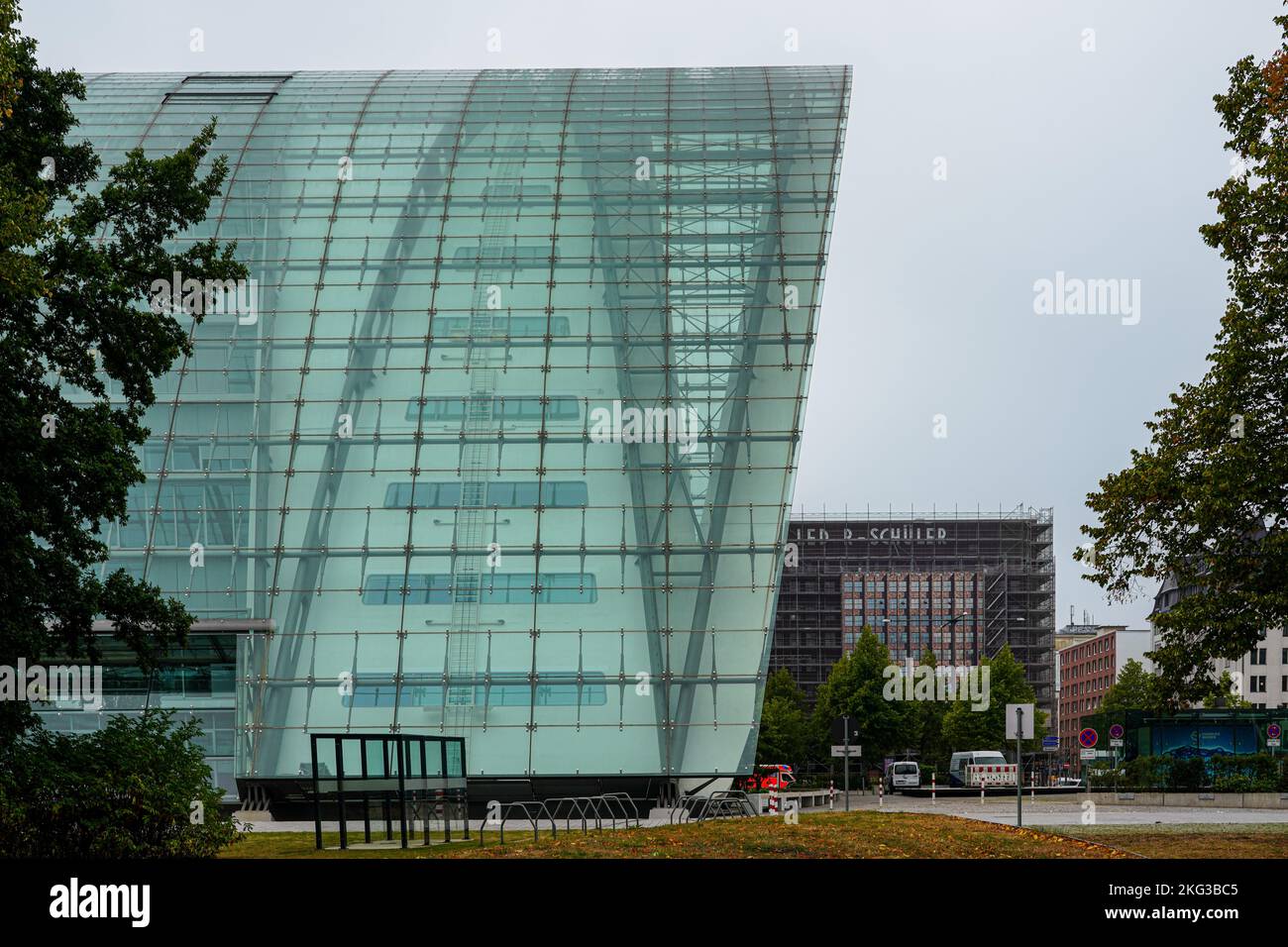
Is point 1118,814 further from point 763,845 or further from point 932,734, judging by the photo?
point 932,734

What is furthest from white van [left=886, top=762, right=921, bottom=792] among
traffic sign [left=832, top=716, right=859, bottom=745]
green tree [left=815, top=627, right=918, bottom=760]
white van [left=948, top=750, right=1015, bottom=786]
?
traffic sign [left=832, top=716, right=859, bottom=745]

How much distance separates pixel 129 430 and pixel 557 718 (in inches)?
672

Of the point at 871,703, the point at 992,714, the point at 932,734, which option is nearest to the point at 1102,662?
the point at 932,734

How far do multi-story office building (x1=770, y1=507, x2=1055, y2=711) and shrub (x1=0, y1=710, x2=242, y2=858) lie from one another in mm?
125519

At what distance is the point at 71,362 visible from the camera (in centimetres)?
2084

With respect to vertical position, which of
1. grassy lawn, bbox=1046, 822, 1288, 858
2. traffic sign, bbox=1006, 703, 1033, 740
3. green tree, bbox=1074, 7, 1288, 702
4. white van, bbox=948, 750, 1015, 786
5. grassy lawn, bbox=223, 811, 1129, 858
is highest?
green tree, bbox=1074, 7, 1288, 702

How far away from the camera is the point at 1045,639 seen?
141625 mm

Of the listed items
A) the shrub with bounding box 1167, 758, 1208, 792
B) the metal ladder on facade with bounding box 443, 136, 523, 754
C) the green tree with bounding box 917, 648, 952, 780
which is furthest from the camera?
the green tree with bounding box 917, 648, 952, 780

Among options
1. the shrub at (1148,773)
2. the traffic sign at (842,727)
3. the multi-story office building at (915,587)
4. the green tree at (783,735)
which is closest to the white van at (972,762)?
the shrub at (1148,773)

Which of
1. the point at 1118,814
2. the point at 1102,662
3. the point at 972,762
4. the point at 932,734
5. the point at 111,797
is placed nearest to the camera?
the point at 111,797

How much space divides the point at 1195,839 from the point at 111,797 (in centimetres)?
1873

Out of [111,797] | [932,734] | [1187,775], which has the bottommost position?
[932,734]

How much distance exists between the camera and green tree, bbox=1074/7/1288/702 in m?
23.9

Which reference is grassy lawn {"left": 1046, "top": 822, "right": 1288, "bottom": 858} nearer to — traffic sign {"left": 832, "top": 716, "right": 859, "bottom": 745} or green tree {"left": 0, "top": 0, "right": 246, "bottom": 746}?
traffic sign {"left": 832, "top": 716, "right": 859, "bottom": 745}
